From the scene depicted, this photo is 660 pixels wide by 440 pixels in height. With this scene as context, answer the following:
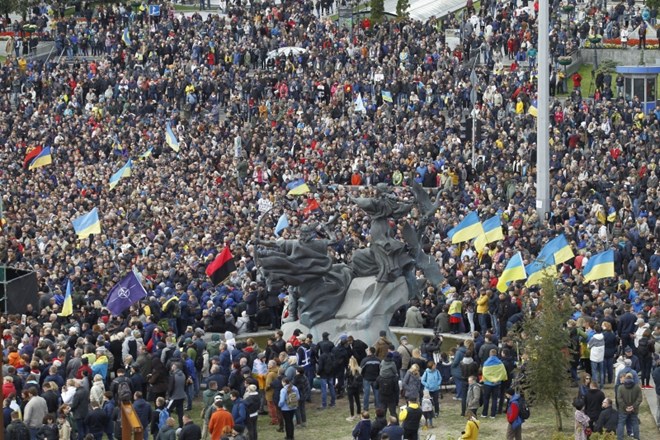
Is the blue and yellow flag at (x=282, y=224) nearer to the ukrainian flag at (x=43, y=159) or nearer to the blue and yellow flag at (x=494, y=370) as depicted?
the ukrainian flag at (x=43, y=159)

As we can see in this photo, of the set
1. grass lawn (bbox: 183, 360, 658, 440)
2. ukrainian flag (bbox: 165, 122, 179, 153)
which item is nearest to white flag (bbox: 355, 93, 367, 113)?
ukrainian flag (bbox: 165, 122, 179, 153)

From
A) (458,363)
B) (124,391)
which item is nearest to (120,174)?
(458,363)

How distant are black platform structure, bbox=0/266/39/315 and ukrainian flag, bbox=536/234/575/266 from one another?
70.8ft

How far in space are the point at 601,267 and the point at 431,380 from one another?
24.0 feet

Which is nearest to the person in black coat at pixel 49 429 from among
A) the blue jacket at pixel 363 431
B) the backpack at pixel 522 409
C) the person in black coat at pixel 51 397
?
the person in black coat at pixel 51 397

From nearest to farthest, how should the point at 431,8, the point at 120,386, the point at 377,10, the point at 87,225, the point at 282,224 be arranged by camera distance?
the point at 120,386 < the point at 282,224 < the point at 87,225 < the point at 377,10 < the point at 431,8

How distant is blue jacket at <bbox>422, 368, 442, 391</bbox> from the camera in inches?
1401

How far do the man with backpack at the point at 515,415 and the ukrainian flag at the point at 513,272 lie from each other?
767 centimetres

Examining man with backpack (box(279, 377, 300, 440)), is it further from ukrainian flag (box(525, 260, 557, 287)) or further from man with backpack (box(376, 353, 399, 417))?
ukrainian flag (box(525, 260, 557, 287))

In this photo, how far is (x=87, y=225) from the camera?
164 feet

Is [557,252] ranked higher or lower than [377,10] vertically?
lower

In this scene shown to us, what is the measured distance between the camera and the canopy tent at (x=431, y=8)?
3183 inches

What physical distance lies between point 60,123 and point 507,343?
3343cm

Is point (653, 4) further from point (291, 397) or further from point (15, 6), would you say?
point (291, 397)
